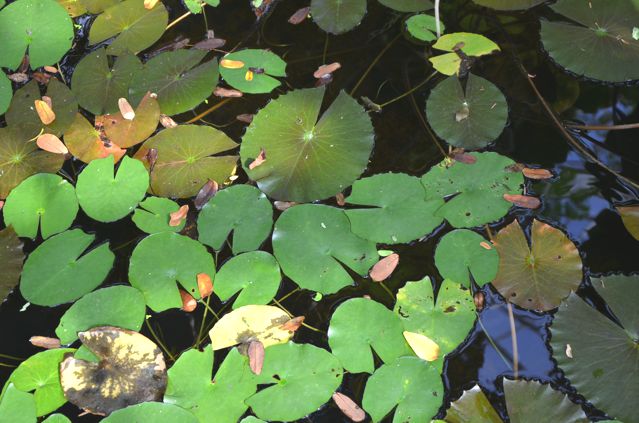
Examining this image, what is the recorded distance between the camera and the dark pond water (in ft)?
5.42

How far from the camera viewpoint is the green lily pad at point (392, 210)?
179 centimetres

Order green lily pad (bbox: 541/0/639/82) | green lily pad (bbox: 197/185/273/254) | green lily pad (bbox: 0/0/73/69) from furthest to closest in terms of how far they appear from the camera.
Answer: green lily pad (bbox: 0/0/73/69) < green lily pad (bbox: 541/0/639/82) < green lily pad (bbox: 197/185/273/254)

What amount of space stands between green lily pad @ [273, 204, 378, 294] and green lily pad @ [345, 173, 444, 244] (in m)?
0.04

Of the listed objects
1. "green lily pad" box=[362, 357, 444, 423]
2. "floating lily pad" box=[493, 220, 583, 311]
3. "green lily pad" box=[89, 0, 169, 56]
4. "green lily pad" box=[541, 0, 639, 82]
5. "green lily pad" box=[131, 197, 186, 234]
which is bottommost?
"green lily pad" box=[362, 357, 444, 423]

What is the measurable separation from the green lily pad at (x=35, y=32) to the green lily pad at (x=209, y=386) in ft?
4.49

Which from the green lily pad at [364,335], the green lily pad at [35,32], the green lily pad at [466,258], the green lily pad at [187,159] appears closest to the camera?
the green lily pad at [364,335]

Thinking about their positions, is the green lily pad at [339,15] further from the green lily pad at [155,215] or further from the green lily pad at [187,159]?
the green lily pad at [155,215]

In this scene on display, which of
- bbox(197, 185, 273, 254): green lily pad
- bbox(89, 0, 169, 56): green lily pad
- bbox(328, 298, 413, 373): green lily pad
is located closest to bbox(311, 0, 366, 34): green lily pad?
bbox(89, 0, 169, 56): green lily pad

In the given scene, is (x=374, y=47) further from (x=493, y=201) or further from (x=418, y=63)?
(x=493, y=201)

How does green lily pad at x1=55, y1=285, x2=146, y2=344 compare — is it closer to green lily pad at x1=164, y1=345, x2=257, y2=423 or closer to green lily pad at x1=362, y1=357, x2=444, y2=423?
green lily pad at x1=164, y1=345, x2=257, y2=423

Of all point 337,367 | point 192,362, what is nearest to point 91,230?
point 192,362

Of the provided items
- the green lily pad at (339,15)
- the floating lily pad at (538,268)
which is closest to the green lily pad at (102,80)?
the green lily pad at (339,15)

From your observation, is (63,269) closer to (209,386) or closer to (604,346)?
(209,386)

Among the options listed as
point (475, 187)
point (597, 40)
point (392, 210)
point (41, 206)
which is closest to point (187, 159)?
point (41, 206)
